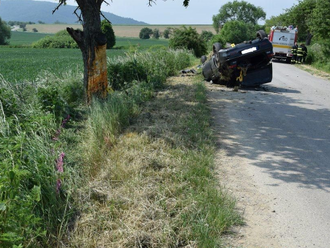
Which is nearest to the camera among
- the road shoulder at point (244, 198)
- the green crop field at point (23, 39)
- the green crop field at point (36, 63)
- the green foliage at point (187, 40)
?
the road shoulder at point (244, 198)

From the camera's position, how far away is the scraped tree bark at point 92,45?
8.38 m

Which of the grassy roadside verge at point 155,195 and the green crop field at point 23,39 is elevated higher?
the grassy roadside verge at point 155,195

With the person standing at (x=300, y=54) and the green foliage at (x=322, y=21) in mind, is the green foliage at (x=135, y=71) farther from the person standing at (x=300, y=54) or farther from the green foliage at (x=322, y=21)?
the person standing at (x=300, y=54)

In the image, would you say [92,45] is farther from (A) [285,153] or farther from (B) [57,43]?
(B) [57,43]

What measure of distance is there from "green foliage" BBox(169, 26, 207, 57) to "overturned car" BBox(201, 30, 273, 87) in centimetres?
1500

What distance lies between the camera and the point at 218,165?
5.59 m

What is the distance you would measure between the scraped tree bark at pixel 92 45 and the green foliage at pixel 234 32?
35.3 metres

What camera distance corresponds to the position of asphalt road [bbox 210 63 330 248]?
4008mm

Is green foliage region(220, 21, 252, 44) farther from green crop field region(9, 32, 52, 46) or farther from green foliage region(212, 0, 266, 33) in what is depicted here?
green foliage region(212, 0, 266, 33)

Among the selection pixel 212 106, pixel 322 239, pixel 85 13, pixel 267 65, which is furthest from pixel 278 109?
pixel 322 239

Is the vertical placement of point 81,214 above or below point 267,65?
below

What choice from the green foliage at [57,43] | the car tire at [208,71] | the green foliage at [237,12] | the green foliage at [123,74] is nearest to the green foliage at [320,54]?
the car tire at [208,71]

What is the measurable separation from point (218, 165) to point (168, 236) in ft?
7.31

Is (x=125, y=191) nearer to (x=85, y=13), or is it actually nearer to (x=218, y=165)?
(x=218, y=165)
